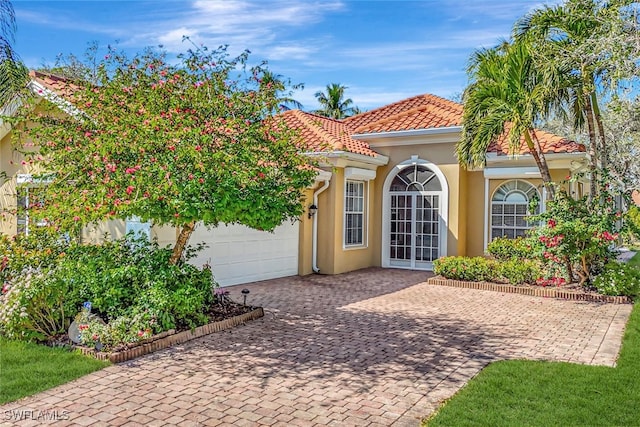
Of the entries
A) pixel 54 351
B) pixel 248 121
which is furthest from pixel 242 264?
pixel 54 351

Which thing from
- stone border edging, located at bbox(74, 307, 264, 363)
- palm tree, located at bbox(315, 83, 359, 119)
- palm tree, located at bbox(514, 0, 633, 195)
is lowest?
stone border edging, located at bbox(74, 307, 264, 363)

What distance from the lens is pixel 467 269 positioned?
1502 centimetres

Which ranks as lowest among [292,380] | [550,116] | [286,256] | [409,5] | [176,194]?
[292,380]

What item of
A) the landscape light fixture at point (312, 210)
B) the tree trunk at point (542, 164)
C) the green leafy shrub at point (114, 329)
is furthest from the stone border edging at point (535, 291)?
the green leafy shrub at point (114, 329)

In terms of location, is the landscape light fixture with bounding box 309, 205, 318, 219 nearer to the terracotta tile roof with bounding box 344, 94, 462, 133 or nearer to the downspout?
the downspout

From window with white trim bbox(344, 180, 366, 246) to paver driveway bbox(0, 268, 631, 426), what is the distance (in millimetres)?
5095

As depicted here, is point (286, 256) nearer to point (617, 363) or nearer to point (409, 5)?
point (409, 5)

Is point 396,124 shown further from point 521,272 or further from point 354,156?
point 521,272

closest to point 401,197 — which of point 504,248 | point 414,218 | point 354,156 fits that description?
point 414,218

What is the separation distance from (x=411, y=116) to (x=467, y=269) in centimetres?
691

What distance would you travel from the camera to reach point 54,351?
760 centimetres

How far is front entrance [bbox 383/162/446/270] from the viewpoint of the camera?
18125 millimetres

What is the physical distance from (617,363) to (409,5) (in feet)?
31.6

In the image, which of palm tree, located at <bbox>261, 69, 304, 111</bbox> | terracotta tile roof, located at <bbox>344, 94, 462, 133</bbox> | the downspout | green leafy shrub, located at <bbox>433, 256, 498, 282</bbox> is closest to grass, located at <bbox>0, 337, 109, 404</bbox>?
palm tree, located at <bbox>261, 69, 304, 111</bbox>
